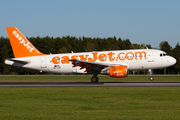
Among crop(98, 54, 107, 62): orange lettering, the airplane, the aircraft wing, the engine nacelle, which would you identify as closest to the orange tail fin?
the airplane

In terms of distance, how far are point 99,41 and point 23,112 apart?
150896mm

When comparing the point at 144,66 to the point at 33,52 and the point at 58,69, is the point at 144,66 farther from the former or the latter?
the point at 33,52

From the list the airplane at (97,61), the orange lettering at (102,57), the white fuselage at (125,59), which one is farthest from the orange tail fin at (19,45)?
the orange lettering at (102,57)

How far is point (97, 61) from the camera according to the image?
3475 centimetres

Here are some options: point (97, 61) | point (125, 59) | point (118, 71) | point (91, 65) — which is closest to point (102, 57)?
point (97, 61)

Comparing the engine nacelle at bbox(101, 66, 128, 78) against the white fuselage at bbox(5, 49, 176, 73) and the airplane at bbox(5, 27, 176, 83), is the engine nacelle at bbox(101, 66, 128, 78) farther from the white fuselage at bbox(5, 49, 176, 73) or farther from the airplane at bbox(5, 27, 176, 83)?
the white fuselage at bbox(5, 49, 176, 73)

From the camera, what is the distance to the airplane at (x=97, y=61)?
33344 mm

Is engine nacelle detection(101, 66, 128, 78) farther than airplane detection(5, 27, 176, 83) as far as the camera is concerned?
No

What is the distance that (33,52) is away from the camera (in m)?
37.8

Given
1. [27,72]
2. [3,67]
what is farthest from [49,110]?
[3,67]

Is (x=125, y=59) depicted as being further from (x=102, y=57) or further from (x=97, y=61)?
(x=97, y=61)

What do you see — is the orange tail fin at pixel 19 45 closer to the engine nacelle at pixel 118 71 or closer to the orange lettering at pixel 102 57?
the orange lettering at pixel 102 57

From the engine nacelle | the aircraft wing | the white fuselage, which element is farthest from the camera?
the white fuselage

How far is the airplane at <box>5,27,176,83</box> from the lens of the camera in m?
33.3
